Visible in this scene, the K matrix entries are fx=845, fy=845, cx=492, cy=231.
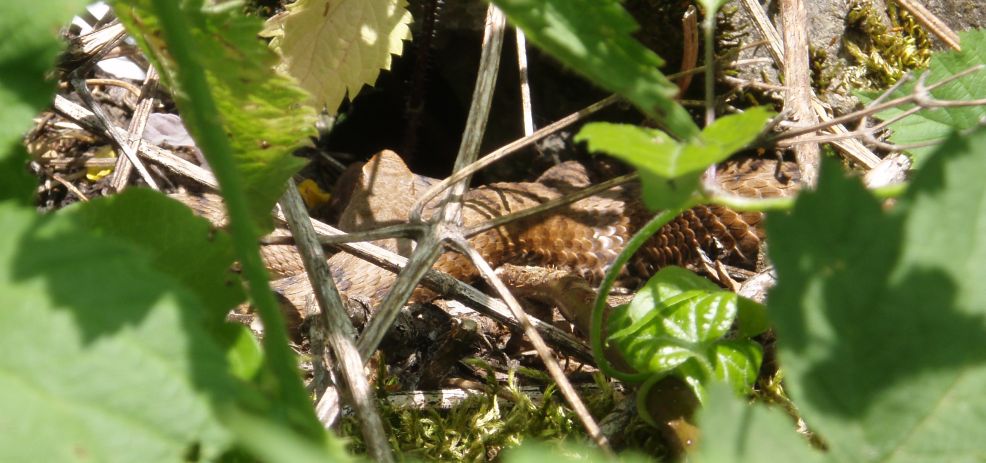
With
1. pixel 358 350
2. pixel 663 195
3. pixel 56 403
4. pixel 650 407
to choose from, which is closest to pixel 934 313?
pixel 663 195

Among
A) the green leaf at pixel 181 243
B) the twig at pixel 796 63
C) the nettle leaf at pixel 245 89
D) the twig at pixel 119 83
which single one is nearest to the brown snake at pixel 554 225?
the twig at pixel 119 83

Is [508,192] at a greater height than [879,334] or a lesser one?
lesser

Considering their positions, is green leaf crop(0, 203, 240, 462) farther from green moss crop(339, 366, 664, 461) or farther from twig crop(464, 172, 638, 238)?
twig crop(464, 172, 638, 238)

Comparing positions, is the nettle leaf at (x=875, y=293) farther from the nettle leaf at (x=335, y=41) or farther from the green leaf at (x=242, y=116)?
the nettle leaf at (x=335, y=41)

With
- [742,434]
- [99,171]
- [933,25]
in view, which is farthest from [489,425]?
[99,171]

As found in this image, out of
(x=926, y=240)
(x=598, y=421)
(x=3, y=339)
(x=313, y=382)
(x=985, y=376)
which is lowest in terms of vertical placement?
(x=598, y=421)

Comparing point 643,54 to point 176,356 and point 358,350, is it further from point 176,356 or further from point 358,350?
point 358,350
